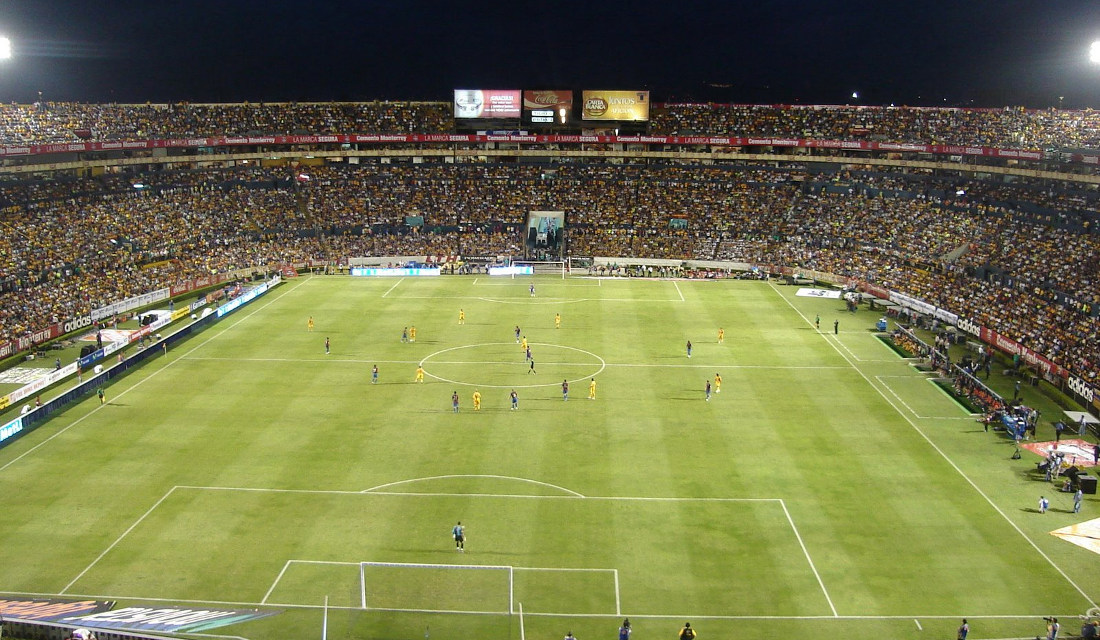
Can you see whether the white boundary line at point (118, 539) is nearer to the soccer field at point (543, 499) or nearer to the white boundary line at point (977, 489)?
the soccer field at point (543, 499)

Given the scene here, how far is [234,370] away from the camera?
53344mm

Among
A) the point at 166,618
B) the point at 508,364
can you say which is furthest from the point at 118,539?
the point at 508,364

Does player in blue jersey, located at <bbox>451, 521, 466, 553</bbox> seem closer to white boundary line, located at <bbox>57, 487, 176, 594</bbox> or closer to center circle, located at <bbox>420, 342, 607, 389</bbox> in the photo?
white boundary line, located at <bbox>57, 487, 176, 594</bbox>

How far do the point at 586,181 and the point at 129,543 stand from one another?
254 ft

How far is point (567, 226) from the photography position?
9606 centimetres

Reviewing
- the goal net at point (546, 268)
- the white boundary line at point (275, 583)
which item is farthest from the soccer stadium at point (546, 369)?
the goal net at point (546, 268)

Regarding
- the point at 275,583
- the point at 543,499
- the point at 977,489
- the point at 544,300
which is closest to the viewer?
the point at 275,583

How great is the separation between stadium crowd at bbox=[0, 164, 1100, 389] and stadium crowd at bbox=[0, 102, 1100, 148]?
5.29m

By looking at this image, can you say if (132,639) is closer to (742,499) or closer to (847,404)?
(742,499)

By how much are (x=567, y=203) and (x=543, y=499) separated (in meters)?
66.8

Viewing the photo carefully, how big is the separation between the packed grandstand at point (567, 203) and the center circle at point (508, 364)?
94.5 ft

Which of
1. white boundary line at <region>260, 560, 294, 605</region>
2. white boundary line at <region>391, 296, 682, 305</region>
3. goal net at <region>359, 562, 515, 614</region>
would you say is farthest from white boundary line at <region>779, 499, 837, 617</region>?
white boundary line at <region>391, 296, 682, 305</region>

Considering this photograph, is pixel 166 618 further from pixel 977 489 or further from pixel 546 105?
pixel 546 105

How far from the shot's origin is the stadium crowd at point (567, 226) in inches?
2618
